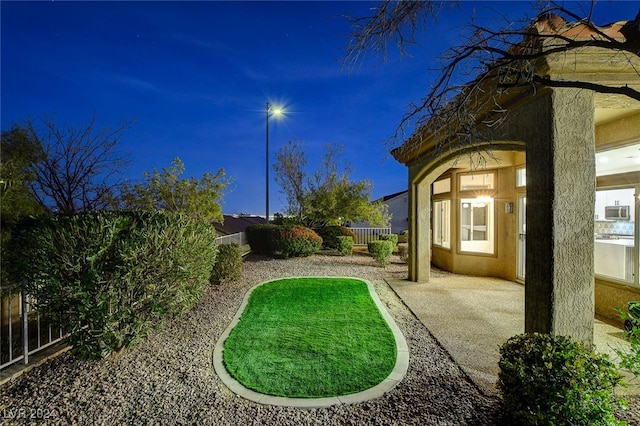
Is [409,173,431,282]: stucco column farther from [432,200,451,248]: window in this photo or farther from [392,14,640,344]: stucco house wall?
[392,14,640,344]: stucco house wall

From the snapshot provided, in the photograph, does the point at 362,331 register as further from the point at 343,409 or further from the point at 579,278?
the point at 579,278

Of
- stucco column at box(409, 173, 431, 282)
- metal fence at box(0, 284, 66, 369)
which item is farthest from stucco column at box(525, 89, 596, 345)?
metal fence at box(0, 284, 66, 369)

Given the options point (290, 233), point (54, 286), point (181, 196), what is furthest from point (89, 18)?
point (290, 233)

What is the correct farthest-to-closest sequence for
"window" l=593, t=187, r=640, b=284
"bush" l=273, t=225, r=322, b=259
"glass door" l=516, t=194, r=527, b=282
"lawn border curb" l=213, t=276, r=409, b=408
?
"bush" l=273, t=225, r=322, b=259 < "glass door" l=516, t=194, r=527, b=282 < "window" l=593, t=187, r=640, b=284 < "lawn border curb" l=213, t=276, r=409, b=408

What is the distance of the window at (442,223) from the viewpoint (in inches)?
420

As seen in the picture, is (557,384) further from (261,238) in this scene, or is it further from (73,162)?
(261,238)

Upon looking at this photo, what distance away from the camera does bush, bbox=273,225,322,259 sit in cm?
1371

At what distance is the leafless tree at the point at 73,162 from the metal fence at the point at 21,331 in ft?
15.8

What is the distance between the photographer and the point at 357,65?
3.66m

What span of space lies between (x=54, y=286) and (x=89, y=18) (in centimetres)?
824

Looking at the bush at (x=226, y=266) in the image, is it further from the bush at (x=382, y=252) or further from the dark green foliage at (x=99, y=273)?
the bush at (x=382, y=252)

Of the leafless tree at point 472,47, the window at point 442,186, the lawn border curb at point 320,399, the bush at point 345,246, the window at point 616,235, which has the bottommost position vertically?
the lawn border curb at point 320,399

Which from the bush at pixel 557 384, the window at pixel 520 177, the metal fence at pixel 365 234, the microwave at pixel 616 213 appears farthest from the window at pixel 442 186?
the metal fence at pixel 365 234

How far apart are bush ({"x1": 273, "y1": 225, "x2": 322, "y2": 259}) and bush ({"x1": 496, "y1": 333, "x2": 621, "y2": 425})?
11343 mm
